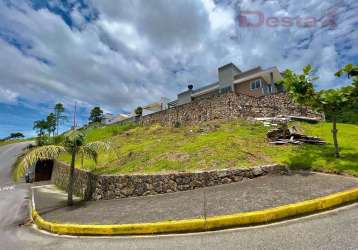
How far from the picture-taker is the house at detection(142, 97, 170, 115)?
48.6m

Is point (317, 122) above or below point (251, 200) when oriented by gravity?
above

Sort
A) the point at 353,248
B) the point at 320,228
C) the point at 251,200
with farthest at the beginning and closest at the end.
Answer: the point at 251,200 → the point at 320,228 → the point at 353,248

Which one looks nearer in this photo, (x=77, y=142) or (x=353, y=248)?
(x=353, y=248)

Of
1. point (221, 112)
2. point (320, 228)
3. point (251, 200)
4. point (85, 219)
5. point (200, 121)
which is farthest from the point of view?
point (200, 121)

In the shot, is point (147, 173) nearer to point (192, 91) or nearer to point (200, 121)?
point (200, 121)

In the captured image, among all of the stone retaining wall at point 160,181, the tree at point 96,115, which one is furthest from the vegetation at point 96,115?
the stone retaining wall at point 160,181

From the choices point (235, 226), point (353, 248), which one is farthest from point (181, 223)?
point (353, 248)

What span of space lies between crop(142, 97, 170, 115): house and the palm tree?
37793 mm

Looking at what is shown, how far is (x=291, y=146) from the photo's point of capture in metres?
10.7

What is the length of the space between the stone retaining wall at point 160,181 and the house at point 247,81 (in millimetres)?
18992

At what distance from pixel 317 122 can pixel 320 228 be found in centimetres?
1776

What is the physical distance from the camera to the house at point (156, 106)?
4858 cm

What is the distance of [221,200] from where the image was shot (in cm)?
630

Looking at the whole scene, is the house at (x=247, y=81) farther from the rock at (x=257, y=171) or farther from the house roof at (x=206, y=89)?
the rock at (x=257, y=171)
